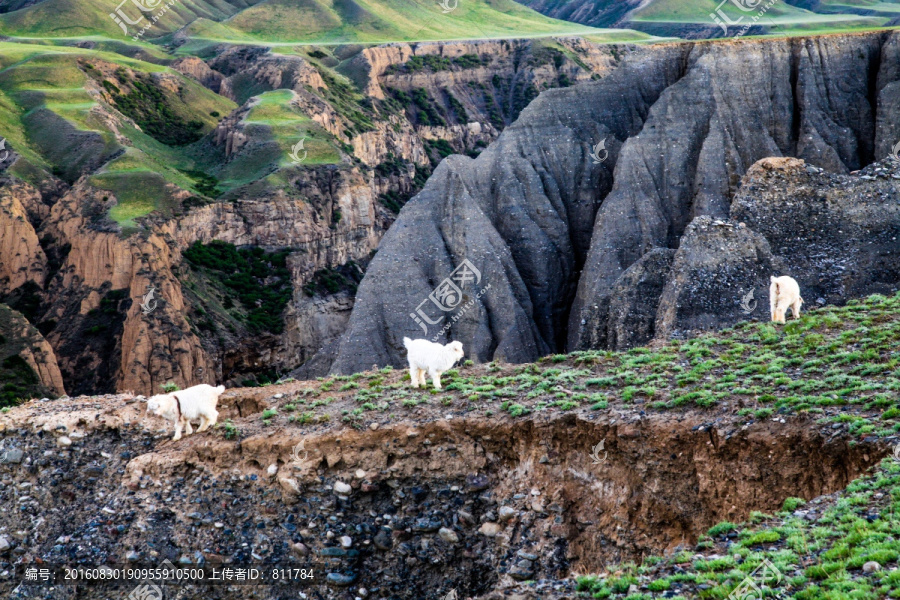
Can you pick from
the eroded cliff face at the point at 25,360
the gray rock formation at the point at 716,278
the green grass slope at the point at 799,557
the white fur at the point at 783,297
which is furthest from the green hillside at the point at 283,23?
the green grass slope at the point at 799,557

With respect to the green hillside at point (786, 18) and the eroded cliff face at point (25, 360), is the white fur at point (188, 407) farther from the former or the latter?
the green hillside at point (786, 18)

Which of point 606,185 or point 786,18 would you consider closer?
point 606,185

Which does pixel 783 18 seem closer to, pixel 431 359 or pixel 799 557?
pixel 431 359

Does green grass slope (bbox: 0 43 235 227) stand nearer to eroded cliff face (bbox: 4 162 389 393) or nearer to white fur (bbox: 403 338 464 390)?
eroded cliff face (bbox: 4 162 389 393)

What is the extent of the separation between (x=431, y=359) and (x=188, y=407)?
229 inches

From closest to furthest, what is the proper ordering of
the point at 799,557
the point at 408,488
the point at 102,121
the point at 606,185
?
the point at 799,557
the point at 408,488
the point at 606,185
the point at 102,121

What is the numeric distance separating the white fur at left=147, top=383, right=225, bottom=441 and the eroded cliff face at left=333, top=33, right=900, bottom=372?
2871 centimetres

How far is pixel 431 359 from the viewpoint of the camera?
20.8 metres

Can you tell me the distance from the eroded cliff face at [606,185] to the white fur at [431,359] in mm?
25887

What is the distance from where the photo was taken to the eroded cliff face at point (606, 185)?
51562 millimetres

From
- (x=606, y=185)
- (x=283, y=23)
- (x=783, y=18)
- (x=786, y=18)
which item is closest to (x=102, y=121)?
(x=606, y=185)

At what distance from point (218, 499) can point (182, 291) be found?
2710 inches

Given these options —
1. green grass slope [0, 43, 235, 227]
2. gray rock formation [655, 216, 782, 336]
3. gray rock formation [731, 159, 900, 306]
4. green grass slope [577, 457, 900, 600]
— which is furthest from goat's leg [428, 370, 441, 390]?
green grass slope [0, 43, 235, 227]

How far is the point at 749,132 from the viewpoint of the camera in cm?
5356
